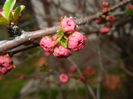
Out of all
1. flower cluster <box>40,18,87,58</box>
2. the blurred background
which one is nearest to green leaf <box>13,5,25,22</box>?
flower cluster <box>40,18,87,58</box>

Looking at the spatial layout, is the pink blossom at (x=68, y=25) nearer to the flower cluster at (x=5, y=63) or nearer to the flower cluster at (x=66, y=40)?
the flower cluster at (x=66, y=40)

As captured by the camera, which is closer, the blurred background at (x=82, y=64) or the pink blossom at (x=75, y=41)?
the pink blossom at (x=75, y=41)

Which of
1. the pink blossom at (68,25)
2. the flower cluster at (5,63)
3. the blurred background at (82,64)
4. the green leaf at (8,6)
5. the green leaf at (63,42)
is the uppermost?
the green leaf at (8,6)

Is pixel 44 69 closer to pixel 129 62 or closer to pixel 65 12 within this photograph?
pixel 65 12

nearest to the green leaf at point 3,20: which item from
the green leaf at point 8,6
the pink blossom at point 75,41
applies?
the green leaf at point 8,6

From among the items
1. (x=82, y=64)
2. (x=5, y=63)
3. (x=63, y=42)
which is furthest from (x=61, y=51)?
(x=82, y=64)

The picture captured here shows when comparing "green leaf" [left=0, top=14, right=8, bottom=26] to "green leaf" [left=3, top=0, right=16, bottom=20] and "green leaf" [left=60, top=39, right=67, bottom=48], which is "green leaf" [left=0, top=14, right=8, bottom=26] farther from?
"green leaf" [left=60, top=39, right=67, bottom=48]

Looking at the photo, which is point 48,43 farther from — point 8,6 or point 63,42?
point 8,6
